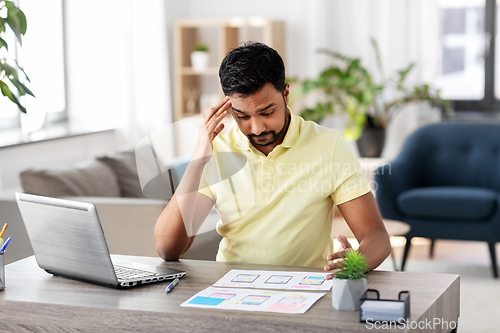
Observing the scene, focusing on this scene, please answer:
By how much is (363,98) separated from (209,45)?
1.56m

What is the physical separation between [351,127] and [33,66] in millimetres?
2295

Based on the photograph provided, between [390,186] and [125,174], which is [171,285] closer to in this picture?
[125,174]

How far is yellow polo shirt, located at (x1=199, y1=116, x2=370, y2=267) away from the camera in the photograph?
161 centimetres

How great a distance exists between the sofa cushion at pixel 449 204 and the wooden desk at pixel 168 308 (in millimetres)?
2263

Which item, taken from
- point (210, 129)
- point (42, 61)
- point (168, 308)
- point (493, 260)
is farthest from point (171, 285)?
point (42, 61)

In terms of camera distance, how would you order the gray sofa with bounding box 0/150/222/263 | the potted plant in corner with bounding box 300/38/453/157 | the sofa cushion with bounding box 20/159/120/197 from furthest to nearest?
the potted plant in corner with bounding box 300/38/453/157 → the sofa cushion with bounding box 20/159/120/197 → the gray sofa with bounding box 0/150/222/263

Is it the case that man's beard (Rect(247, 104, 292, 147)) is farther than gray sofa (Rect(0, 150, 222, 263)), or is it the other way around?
gray sofa (Rect(0, 150, 222, 263))

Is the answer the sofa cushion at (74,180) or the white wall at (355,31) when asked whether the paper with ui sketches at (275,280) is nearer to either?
the sofa cushion at (74,180)

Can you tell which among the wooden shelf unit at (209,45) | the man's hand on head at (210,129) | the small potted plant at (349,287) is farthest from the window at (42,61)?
the small potted plant at (349,287)

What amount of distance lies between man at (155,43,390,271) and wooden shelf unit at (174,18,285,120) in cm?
343

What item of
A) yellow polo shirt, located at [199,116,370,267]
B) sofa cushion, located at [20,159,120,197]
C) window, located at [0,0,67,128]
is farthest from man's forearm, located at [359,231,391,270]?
window, located at [0,0,67,128]

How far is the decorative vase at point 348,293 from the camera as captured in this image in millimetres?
1157

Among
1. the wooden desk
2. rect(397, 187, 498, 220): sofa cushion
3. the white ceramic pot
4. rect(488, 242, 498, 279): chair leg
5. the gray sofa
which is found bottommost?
rect(488, 242, 498, 279): chair leg

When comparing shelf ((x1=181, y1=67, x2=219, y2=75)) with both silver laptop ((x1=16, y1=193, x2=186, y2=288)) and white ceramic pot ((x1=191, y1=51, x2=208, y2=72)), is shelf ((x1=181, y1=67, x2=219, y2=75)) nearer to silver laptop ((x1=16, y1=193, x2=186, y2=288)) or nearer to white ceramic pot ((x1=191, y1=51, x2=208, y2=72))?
white ceramic pot ((x1=191, y1=51, x2=208, y2=72))
